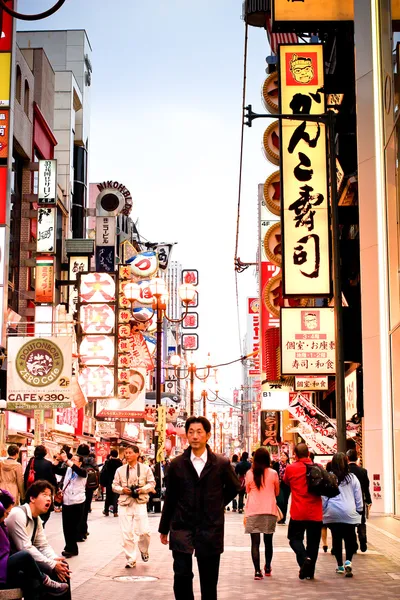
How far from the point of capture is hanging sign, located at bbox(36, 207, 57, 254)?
5281 centimetres

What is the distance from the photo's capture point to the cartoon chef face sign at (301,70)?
28.6 meters

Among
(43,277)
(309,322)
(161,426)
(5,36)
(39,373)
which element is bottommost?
(161,426)

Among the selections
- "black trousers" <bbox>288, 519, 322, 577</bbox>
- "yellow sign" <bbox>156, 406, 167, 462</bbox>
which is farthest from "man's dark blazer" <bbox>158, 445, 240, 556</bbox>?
"yellow sign" <bbox>156, 406, 167, 462</bbox>

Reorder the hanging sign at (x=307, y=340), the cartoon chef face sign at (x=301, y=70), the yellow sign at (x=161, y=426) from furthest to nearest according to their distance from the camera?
the yellow sign at (x=161, y=426)
the cartoon chef face sign at (x=301, y=70)
the hanging sign at (x=307, y=340)

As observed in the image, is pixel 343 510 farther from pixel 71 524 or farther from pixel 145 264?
pixel 145 264

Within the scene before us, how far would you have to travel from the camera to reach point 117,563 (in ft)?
53.3

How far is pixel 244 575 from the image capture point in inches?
579

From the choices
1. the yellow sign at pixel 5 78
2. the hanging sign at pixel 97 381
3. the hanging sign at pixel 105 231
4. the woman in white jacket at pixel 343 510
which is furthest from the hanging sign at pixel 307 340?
the hanging sign at pixel 105 231

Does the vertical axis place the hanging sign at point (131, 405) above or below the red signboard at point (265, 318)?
below

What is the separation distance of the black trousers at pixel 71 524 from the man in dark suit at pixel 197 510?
796cm

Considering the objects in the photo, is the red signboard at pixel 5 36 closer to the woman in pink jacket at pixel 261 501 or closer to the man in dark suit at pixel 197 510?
the woman in pink jacket at pixel 261 501

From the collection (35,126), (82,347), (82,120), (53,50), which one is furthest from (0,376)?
(53,50)

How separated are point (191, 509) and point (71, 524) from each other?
28.2 ft

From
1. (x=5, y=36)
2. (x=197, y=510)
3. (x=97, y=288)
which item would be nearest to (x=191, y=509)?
(x=197, y=510)
